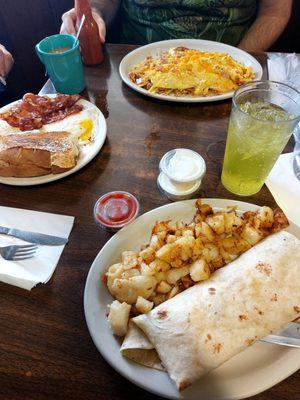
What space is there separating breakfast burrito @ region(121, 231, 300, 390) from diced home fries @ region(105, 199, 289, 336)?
4cm

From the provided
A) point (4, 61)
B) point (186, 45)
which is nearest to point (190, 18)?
point (186, 45)

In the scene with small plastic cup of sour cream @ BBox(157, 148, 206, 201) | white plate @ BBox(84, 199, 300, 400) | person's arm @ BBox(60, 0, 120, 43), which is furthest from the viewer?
person's arm @ BBox(60, 0, 120, 43)

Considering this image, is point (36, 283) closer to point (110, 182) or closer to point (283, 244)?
point (110, 182)

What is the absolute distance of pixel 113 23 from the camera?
223cm

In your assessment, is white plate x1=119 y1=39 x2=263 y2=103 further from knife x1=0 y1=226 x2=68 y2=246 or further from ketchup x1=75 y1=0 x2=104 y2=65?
knife x1=0 y1=226 x2=68 y2=246

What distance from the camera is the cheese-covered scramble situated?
152 cm

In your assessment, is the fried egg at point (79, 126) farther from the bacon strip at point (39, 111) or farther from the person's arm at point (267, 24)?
the person's arm at point (267, 24)

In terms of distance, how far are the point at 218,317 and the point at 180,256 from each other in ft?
0.63

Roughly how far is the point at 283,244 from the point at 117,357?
558 mm

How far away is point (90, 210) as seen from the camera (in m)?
1.08

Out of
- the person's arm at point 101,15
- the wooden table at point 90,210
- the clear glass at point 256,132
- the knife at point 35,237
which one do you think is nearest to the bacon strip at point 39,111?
the wooden table at point 90,210

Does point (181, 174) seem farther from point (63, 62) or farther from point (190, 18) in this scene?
point (190, 18)

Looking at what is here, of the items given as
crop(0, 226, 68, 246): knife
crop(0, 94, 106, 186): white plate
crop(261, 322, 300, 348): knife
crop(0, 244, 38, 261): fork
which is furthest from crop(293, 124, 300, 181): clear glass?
crop(0, 244, 38, 261): fork

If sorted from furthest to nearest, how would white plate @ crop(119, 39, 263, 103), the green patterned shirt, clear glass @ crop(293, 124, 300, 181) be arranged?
the green patterned shirt < white plate @ crop(119, 39, 263, 103) < clear glass @ crop(293, 124, 300, 181)
